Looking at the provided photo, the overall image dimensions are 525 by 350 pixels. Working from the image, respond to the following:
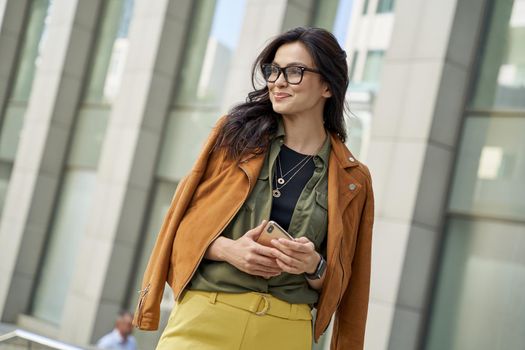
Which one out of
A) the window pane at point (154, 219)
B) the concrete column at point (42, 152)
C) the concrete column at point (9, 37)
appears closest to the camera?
the window pane at point (154, 219)

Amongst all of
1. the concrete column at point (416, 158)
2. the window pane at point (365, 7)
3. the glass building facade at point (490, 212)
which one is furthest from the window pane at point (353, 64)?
the glass building facade at point (490, 212)

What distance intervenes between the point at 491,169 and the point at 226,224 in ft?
25.5

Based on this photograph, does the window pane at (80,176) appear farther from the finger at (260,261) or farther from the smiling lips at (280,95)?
the finger at (260,261)

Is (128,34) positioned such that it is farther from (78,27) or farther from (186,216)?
(186,216)

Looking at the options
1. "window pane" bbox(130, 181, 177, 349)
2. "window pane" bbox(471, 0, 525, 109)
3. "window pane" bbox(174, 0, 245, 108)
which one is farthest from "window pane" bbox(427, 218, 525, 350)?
"window pane" bbox(130, 181, 177, 349)

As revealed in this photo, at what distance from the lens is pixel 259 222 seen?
314cm

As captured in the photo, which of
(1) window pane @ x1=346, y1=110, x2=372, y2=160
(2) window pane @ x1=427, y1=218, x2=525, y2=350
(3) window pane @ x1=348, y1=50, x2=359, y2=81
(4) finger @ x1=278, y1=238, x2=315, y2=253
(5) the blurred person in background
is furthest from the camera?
(3) window pane @ x1=348, y1=50, x2=359, y2=81

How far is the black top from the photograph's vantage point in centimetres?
315

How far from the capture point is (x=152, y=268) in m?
3.19

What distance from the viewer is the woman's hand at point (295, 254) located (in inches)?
115

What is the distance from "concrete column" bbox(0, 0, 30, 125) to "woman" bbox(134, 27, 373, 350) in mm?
17134

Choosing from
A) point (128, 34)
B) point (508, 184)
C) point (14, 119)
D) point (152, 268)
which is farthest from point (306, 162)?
point (14, 119)

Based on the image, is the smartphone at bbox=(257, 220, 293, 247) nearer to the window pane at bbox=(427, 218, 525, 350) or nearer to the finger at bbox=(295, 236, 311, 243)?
the finger at bbox=(295, 236, 311, 243)

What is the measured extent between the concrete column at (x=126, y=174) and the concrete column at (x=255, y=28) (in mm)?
2019
